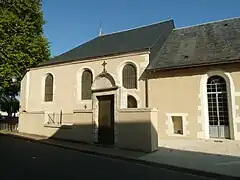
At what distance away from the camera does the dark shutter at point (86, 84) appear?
64.4ft

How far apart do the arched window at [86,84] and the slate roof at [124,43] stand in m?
1.27

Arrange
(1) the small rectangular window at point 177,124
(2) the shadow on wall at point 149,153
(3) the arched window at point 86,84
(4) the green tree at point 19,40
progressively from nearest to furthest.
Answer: (2) the shadow on wall at point 149,153
(1) the small rectangular window at point 177,124
(3) the arched window at point 86,84
(4) the green tree at point 19,40

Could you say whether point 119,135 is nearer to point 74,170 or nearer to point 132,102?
point 74,170

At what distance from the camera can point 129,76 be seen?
17.8 metres

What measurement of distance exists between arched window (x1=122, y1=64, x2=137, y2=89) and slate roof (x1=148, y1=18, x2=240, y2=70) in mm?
1526


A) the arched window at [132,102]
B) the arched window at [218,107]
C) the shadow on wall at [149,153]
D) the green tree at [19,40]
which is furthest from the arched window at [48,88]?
the arched window at [218,107]

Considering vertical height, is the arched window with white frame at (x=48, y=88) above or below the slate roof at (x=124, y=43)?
below

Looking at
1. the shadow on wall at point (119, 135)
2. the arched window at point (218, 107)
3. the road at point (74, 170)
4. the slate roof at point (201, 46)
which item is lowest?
the road at point (74, 170)

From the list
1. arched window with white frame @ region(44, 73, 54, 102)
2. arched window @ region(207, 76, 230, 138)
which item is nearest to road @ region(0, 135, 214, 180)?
arched window @ region(207, 76, 230, 138)

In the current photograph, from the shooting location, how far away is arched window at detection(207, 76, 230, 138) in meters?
14.3

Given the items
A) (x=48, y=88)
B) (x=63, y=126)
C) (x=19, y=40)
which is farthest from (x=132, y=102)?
(x=19, y=40)

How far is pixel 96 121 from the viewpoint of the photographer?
40.4ft

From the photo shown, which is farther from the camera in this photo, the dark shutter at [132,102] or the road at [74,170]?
the dark shutter at [132,102]

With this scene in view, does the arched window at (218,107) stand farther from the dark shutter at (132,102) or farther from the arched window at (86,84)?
A: the arched window at (86,84)
